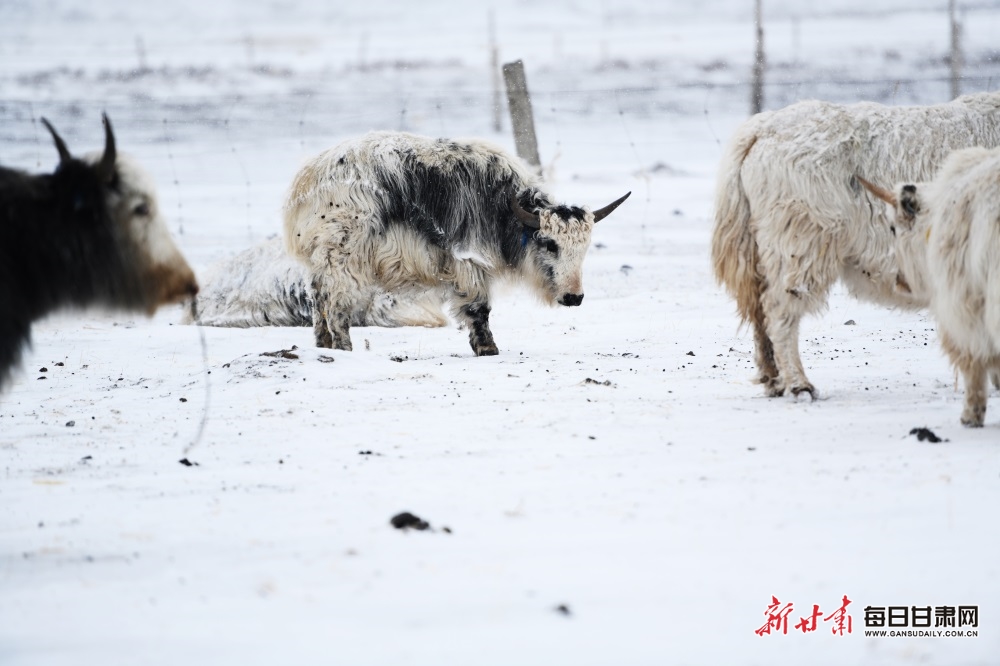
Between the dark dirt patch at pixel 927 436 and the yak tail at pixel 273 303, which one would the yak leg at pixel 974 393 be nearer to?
the dark dirt patch at pixel 927 436

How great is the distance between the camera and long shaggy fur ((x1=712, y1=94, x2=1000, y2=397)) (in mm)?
5199

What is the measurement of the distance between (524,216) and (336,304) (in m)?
1.45

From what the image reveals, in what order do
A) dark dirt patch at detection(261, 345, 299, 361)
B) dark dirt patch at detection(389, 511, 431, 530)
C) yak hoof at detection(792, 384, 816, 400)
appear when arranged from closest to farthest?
dark dirt patch at detection(389, 511, 431, 530) < yak hoof at detection(792, 384, 816, 400) < dark dirt patch at detection(261, 345, 299, 361)

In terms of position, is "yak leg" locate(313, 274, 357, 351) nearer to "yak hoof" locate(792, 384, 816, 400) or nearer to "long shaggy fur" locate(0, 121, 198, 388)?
"long shaggy fur" locate(0, 121, 198, 388)

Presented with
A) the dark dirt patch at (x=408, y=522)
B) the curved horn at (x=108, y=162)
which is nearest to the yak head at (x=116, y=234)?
the curved horn at (x=108, y=162)

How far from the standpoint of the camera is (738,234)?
5.56 meters

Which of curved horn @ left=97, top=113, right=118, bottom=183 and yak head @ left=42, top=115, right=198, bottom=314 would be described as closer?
curved horn @ left=97, top=113, right=118, bottom=183

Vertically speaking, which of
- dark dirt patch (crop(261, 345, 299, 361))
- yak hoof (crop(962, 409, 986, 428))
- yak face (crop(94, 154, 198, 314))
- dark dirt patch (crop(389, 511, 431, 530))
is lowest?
yak hoof (crop(962, 409, 986, 428))

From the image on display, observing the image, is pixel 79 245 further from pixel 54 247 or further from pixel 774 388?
pixel 774 388

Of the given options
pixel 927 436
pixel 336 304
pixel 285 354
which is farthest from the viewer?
pixel 336 304

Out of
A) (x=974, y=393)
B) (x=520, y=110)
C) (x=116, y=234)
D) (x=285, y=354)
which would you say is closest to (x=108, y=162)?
(x=116, y=234)

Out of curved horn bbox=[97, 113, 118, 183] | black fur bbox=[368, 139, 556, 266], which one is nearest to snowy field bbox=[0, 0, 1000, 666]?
curved horn bbox=[97, 113, 118, 183]

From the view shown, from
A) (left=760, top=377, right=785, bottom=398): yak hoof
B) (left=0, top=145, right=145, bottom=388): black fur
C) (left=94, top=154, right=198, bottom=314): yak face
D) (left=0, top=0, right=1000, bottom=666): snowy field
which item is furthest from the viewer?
(left=760, top=377, right=785, bottom=398): yak hoof

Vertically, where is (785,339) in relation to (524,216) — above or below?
below
